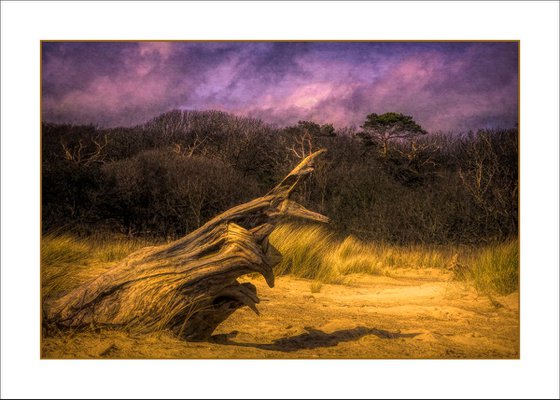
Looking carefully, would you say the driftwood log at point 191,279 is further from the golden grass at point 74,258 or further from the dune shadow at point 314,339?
the golden grass at point 74,258

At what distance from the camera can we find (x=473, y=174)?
9.20 metres

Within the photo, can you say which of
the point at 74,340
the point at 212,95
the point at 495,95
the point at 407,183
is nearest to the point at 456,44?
the point at 495,95

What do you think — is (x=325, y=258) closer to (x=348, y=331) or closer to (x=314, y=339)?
(x=348, y=331)

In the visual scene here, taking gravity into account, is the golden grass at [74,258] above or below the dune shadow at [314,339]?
above

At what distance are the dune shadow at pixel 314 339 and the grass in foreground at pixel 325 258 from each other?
1528mm

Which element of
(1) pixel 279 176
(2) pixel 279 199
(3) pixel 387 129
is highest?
(3) pixel 387 129

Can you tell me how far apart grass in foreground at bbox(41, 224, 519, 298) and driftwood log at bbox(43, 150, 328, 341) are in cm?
89

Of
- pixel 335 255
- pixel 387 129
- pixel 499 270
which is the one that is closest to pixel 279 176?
pixel 335 255

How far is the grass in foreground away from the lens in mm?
6891

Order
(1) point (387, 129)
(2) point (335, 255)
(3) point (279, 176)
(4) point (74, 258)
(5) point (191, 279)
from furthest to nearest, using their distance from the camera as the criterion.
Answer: (1) point (387, 129), (3) point (279, 176), (2) point (335, 255), (4) point (74, 258), (5) point (191, 279)

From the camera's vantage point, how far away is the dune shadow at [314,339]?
5.81 metres

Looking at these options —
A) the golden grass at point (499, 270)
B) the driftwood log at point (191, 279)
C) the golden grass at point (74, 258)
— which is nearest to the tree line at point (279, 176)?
the golden grass at point (74, 258)

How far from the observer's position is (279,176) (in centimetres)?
942

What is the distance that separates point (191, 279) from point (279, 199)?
104cm
